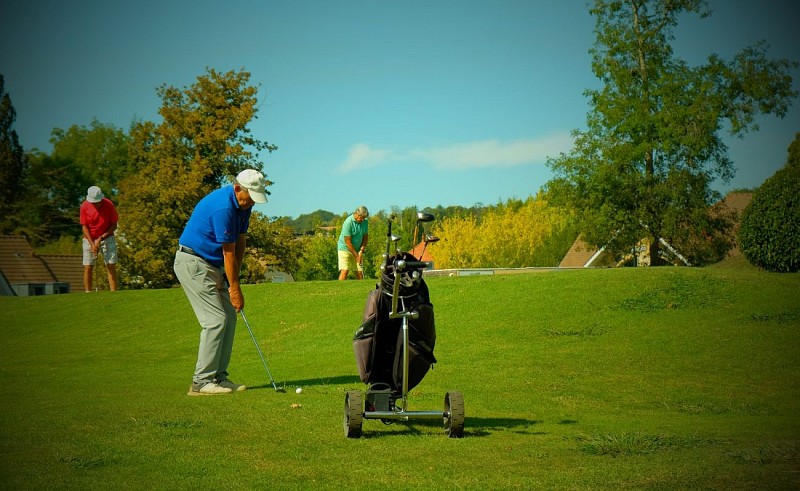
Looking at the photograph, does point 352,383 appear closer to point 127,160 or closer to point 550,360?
point 550,360

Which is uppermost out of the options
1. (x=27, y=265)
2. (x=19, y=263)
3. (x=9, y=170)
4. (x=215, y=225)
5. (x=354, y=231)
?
(x=9, y=170)

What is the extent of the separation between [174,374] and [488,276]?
9154mm

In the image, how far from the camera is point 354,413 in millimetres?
6992

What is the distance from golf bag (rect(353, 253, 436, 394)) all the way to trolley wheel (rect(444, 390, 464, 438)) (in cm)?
52

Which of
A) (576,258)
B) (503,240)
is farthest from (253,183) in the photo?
(576,258)

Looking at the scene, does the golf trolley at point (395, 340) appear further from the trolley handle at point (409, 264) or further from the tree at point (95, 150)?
the tree at point (95, 150)

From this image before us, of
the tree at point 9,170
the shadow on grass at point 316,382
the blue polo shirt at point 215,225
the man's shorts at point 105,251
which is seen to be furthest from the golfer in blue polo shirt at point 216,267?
the tree at point 9,170

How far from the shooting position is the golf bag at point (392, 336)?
7.47 metres

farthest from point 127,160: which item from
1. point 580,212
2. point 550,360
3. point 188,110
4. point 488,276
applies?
point 550,360

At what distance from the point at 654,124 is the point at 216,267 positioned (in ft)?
123

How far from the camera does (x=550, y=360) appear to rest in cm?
1292

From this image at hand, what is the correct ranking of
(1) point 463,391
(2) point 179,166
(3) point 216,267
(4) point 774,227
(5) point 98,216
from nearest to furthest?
(1) point 463,391, (3) point 216,267, (4) point 774,227, (5) point 98,216, (2) point 179,166

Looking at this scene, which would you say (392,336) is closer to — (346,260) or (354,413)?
(354,413)

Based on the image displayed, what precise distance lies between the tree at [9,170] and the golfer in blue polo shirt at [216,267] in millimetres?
75779
